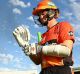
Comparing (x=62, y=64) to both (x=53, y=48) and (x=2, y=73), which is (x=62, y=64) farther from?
(x=2, y=73)

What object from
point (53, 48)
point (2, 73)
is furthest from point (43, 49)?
point (2, 73)

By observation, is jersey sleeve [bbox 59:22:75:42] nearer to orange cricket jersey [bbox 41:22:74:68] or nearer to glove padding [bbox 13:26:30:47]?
orange cricket jersey [bbox 41:22:74:68]

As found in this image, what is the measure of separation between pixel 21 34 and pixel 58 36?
705 millimetres

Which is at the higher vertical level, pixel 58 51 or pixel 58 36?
pixel 58 36

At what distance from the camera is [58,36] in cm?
554

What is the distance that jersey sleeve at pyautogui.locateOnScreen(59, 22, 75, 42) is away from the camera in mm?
5420

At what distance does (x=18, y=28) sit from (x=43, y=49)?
2.29ft

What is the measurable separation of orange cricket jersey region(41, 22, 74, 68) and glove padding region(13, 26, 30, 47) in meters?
0.32

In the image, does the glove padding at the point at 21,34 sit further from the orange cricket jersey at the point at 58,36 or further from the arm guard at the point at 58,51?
the arm guard at the point at 58,51

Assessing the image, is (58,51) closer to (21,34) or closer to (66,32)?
(66,32)

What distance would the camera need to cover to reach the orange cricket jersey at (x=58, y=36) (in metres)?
5.39

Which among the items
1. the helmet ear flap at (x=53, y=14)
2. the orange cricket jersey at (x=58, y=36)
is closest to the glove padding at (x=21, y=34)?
the orange cricket jersey at (x=58, y=36)

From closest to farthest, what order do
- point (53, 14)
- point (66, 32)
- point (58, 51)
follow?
1. point (58, 51)
2. point (66, 32)
3. point (53, 14)

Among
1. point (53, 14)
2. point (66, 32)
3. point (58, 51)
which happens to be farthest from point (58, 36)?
point (53, 14)
